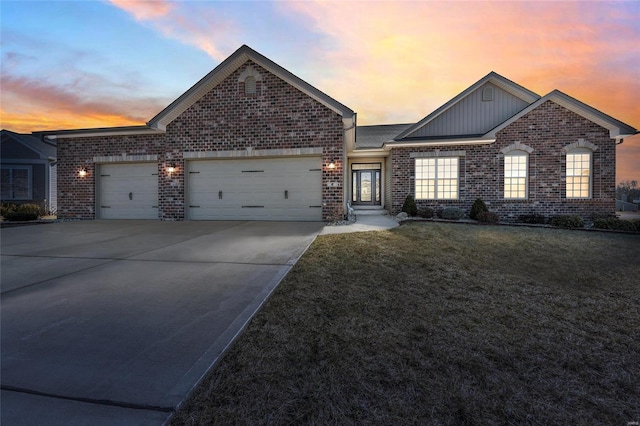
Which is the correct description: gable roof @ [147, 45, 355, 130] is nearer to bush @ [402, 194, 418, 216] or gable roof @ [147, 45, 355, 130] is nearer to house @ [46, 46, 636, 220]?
house @ [46, 46, 636, 220]

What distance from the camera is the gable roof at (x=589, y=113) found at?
11992mm

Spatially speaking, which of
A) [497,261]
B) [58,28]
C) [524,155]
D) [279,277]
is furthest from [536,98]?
[58,28]

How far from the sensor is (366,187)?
19.0 m

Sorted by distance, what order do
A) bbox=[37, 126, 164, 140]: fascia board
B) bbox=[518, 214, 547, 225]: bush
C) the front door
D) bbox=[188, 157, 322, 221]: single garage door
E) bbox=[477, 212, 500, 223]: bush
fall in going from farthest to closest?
the front door
bbox=[518, 214, 547, 225]: bush
bbox=[37, 126, 164, 140]: fascia board
bbox=[477, 212, 500, 223]: bush
bbox=[188, 157, 322, 221]: single garage door

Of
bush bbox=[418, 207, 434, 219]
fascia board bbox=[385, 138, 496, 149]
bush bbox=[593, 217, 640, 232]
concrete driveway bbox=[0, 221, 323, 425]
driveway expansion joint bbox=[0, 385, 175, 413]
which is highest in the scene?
fascia board bbox=[385, 138, 496, 149]

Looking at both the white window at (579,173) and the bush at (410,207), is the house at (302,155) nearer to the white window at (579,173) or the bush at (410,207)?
the white window at (579,173)

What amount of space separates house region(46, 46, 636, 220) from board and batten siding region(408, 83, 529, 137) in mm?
49

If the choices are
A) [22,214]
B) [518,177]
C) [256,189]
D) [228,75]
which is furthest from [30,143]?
[518,177]

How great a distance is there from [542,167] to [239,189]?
44.0ft

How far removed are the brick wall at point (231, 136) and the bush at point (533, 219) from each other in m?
8.43

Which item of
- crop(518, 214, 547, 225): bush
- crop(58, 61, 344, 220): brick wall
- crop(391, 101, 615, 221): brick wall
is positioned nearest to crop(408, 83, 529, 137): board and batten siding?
crop(391, 101, 615, 221): brick wall

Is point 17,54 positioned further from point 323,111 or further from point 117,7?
point 323,111

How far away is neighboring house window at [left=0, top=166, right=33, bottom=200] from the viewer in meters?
18.9

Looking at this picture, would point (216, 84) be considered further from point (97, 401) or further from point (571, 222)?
point (571, 222)
